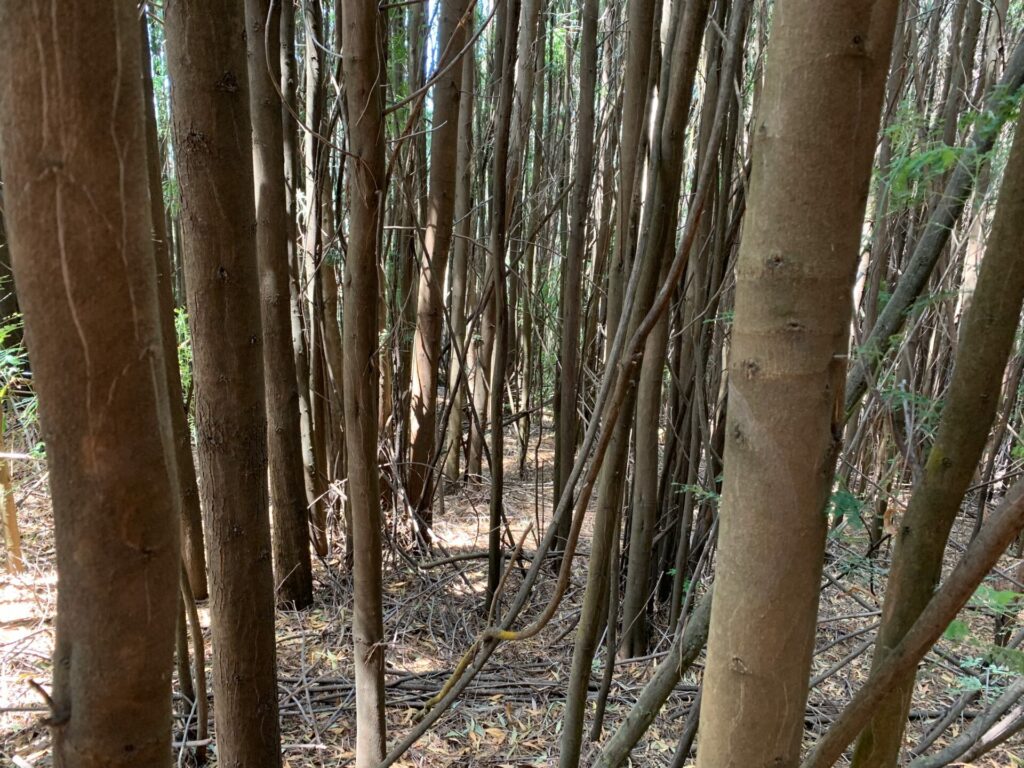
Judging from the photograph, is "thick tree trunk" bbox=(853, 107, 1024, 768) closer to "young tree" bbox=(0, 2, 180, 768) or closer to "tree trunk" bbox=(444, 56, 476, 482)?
"young tree" bbox=(0, 2, 180, 768)

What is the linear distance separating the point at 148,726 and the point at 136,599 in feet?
0.46

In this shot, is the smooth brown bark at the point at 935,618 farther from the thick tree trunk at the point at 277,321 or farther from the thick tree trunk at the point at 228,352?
the thick tree trunk at the point at 277,321

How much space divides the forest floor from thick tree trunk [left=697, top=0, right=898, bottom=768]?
43.0 inches

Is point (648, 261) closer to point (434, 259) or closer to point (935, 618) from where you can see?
point (935, 618)

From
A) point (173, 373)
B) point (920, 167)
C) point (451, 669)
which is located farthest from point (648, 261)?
point (451, 669)

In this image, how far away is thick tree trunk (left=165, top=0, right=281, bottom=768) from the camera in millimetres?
1309

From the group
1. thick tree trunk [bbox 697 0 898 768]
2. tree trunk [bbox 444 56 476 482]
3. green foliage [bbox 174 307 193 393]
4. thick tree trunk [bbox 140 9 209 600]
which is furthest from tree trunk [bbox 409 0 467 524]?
thick tree trunk [bbox 697 0 898 768]

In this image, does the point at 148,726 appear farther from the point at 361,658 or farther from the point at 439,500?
the point at 439,500

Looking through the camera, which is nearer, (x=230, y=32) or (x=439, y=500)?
(x=230, y=32)

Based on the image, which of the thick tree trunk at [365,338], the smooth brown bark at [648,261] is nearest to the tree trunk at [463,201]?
the thick tree trunk at [365,338]

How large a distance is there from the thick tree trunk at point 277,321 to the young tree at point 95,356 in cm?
182

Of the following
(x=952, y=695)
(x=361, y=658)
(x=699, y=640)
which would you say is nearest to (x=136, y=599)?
(x=699, y=640)

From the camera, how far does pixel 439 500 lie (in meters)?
4.55

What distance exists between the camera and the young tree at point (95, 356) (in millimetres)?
586
